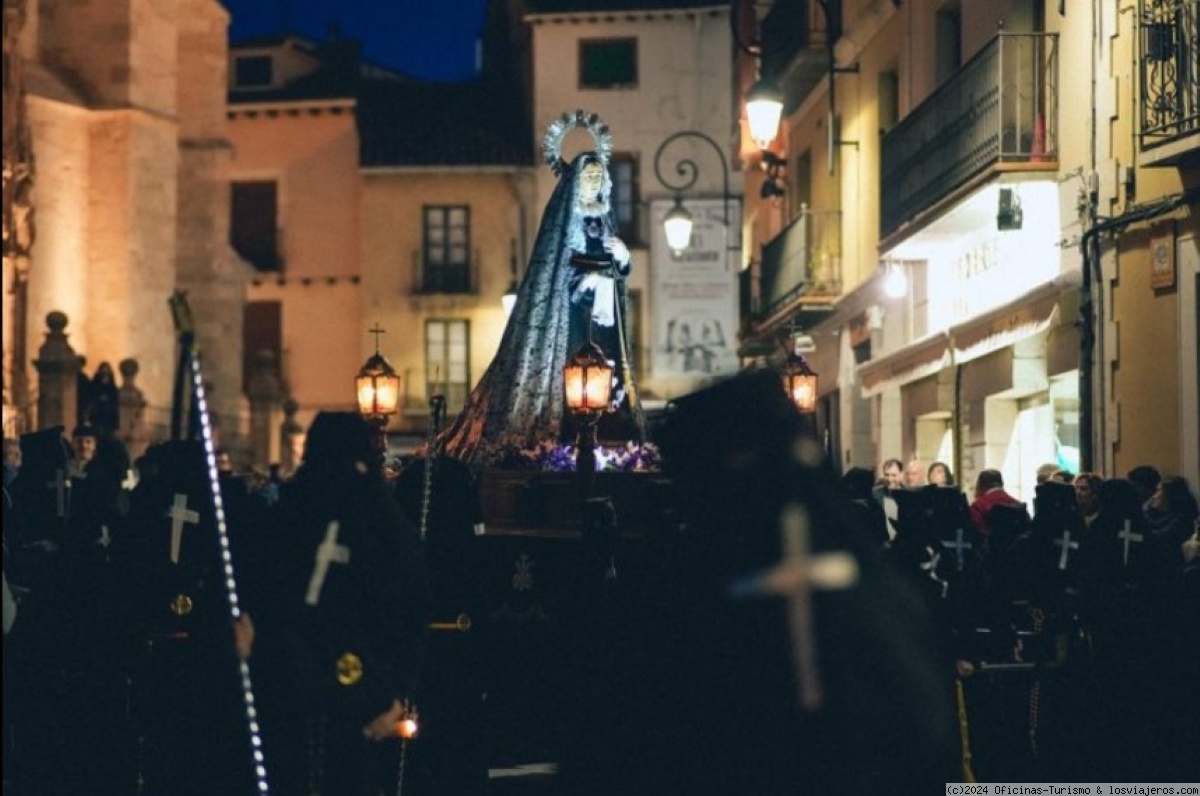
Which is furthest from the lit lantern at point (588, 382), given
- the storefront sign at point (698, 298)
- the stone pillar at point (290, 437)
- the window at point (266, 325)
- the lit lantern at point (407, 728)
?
the window at point (266, 325)

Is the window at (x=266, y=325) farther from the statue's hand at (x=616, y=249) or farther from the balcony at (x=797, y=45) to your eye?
the statue's hand at (x=616, y=249)

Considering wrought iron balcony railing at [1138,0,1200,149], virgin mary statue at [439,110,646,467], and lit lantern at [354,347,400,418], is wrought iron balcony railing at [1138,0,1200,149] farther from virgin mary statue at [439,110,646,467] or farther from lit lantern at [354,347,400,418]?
lit lantern at [354,347,400,418]

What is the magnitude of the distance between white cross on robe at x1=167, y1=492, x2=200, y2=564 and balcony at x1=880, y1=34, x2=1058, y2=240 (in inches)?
420

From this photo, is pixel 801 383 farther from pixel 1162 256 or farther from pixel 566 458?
pixel 1162 256

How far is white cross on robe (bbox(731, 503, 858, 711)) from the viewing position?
4.96m

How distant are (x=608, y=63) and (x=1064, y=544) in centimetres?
4195

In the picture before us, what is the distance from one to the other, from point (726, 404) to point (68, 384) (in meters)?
29.2

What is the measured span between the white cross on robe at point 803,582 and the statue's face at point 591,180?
14.8 metres

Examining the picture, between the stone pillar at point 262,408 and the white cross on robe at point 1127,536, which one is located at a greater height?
the stone pillar at point 262,408

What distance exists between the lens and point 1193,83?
53.5ft

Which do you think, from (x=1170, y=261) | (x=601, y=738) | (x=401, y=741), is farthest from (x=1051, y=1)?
(x=601, y=738)

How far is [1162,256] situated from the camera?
17.4 metres

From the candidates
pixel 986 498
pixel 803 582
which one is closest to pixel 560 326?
pixel 986 498

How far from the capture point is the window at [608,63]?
53.1m
